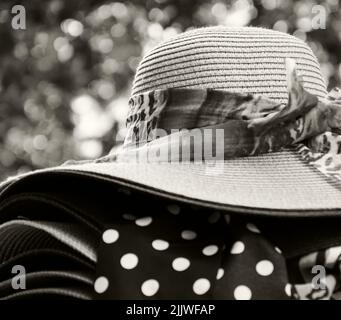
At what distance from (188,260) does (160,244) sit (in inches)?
1.1

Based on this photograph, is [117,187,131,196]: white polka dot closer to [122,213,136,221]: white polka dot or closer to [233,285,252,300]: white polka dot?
[122,213,136,221]: white polka dot

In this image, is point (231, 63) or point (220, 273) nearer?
point (220, 273)

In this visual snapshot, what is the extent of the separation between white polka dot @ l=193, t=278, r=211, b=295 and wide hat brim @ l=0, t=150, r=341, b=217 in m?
0.06

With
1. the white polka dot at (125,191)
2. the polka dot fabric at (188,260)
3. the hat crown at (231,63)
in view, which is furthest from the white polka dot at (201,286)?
the hat crown at (231,63)

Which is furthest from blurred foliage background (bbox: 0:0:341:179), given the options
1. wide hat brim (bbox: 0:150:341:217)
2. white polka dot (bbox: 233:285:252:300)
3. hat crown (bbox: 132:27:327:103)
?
white polka dot (bbox: 233:285:252:300)

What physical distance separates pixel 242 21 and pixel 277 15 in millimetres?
140

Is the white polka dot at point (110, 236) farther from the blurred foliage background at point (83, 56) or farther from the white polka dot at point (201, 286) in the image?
the blurred foliage background at point (83, 56)

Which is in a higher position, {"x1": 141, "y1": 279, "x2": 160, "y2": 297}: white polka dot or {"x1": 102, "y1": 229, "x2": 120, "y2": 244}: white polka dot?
{"x1": 102, "y1": 229, "x2": 120, "y2": 244}: white polka dot

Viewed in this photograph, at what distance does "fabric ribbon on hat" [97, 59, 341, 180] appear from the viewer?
590 mm

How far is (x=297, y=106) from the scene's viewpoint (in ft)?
1.94

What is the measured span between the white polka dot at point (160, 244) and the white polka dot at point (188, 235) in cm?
2

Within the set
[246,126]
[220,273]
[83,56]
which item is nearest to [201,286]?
[220,273]

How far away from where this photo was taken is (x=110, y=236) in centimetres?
52

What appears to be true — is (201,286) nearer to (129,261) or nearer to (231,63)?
(129,261)
